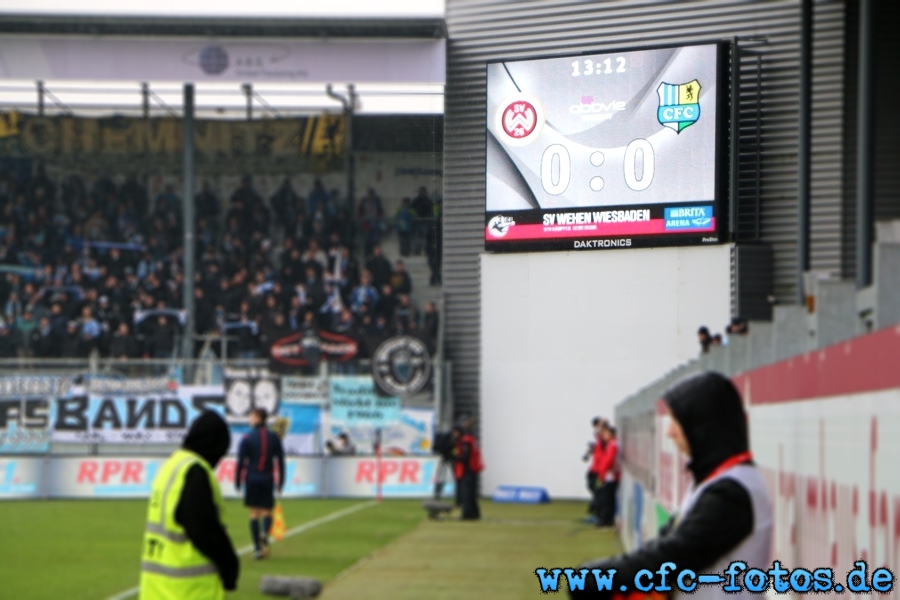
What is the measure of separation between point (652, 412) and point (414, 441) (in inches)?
645

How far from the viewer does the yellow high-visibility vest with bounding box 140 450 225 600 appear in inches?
240

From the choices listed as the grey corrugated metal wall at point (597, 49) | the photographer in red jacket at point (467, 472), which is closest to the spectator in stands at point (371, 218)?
the photographer in red jacket at point (467, 472)

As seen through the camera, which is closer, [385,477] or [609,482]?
[609,482]

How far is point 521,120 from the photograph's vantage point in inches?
173

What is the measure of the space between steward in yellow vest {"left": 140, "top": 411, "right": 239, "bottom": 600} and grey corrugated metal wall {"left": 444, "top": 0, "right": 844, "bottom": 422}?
75.9 inches

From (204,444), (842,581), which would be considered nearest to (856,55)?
(842,581)

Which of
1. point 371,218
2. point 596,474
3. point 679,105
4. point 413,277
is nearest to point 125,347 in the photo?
point 413,277

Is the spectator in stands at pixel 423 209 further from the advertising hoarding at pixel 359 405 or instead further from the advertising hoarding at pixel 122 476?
the advertising hoarding at pixel 359 405

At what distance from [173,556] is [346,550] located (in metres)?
11.1

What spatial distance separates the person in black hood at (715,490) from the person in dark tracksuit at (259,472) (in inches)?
516

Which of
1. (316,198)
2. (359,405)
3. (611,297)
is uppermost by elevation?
(316,198)

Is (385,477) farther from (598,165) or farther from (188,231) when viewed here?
(598,165)

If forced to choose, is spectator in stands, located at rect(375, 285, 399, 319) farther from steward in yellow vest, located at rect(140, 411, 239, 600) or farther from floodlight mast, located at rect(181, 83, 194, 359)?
steward in yellow vest, located at rect(140, 411, 239, 600)

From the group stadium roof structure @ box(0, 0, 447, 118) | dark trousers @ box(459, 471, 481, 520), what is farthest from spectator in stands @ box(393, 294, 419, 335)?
dark trousers @ box(459, 471, 481, 520)
